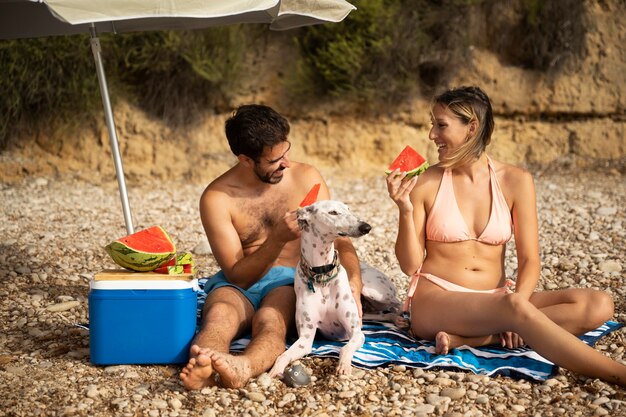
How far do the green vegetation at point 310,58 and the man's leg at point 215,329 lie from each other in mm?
8365

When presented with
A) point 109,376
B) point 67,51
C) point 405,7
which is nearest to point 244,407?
point 109,376

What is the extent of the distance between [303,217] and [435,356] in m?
1.26

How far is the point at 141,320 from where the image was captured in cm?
514

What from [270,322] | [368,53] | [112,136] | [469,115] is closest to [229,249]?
[270,322]

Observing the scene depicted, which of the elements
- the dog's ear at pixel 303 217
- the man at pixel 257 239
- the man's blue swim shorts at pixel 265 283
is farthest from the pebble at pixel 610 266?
the dog's ear at pixel 303 217

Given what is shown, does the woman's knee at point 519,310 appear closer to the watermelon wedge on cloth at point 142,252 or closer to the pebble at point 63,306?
the watermelon wedge on cloth at point 142,252

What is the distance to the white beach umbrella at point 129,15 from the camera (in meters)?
4.84

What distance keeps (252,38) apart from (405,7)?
2.73 m

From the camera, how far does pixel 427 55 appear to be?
14.2 meters

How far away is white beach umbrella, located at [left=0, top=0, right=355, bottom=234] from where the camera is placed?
4836mm

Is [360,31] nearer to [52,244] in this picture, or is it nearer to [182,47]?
[182,47]

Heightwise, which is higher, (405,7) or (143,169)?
(405,7)

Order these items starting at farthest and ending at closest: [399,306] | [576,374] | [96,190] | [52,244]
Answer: [96,190] < [52,244] < [399,306] < [576,374]

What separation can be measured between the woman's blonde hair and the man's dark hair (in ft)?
3.63
